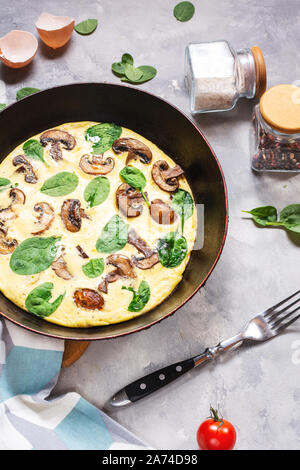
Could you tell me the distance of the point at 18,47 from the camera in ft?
12.2

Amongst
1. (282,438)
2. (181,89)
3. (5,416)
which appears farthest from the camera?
(181,89)

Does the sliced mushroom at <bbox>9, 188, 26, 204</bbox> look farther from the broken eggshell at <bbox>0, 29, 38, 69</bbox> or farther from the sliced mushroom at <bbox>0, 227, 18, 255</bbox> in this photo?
the broken eggshell at <bbox>0, 29, 38, 69</bbox>

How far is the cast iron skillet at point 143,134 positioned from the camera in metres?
3.28

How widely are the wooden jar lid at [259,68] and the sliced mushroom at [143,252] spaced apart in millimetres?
1455

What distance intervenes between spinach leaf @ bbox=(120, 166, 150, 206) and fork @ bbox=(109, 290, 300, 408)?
1.15 m

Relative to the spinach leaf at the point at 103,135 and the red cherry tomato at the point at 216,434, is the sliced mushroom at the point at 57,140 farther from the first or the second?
the red cherry tomato at the point at 216,434

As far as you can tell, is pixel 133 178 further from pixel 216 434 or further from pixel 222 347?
pixel 216 434

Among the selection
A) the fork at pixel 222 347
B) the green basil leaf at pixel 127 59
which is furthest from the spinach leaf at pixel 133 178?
the fork at pixel 222 347

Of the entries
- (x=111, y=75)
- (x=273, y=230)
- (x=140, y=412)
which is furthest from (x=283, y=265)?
(x=111, y=75)

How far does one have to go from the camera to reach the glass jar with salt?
356 cm

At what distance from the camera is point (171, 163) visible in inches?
142

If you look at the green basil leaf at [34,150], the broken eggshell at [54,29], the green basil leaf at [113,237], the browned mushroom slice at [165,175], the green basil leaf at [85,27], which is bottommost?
the green basil leaf at [113,237]

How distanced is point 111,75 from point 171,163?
2.89 feet

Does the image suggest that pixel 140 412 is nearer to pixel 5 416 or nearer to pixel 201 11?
pixel 5 416
